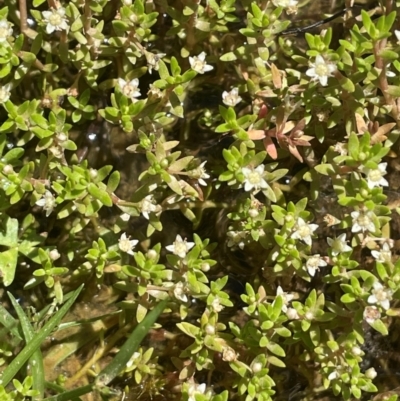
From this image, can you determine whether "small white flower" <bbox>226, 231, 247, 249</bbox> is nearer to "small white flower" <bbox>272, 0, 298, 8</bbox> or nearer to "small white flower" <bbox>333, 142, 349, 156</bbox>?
"small white flower" <bbox>333, 142, 349, 156</bbox>

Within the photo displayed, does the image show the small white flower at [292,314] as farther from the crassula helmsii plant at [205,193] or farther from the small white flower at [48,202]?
the small white flower at [48,202]

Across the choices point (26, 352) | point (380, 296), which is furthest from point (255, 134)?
point (26, 352)

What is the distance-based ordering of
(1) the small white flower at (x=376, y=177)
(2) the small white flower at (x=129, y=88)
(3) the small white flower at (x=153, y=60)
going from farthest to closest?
(3) the small white flower at (x=153, y=60), (2) the small white flower at (x=129, y=88), (1) the small white flower at (x=376, y=177)

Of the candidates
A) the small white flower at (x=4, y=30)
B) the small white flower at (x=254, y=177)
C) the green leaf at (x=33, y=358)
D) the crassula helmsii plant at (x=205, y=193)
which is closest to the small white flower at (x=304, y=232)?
the crassula helmsii plant at (x=205, y=193)

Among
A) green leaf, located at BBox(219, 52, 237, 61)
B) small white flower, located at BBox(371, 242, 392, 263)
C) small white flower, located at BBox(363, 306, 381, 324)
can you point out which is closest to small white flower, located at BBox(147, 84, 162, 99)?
green leaf, located at BBox(219, 52, 237, 61)

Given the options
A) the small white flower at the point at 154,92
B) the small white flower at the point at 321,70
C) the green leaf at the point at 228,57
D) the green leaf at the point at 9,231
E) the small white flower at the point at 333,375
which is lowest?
the small white flower at the point at 333,375

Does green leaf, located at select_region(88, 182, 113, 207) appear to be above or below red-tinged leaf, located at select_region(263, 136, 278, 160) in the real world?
below

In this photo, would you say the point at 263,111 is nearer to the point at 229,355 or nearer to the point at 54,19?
the point at 54,19
